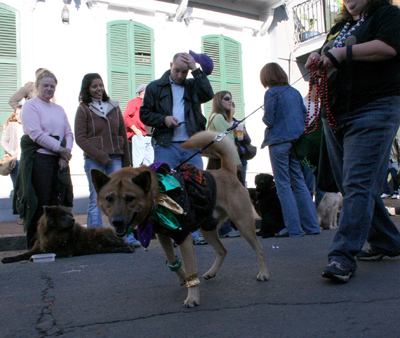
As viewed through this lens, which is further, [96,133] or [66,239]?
[96,133]

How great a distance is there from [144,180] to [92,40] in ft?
28.2

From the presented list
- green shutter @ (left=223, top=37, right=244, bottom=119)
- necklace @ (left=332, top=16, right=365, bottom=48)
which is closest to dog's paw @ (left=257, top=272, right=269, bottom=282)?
necklace @ (left=332, top=16, right=365, bottom=48)

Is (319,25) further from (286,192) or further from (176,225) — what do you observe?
(176,225)

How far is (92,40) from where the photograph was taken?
1029 centimetres

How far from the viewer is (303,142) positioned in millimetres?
4000

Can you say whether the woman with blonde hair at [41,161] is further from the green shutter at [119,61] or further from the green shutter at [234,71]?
the green shutter at [234,71]

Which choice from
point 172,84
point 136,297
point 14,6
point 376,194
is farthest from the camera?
point 14,6

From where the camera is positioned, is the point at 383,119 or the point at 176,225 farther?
the point at 383,119

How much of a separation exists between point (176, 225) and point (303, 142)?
1823 millimetres

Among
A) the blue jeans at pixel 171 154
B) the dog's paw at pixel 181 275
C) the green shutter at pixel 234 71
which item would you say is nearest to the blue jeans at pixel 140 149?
the blue jeans at pixel 171 154

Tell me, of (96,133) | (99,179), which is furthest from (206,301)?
(96,133)

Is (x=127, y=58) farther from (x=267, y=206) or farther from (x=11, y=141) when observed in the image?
(x=267, y=206)

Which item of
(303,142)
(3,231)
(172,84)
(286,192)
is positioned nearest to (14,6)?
(3,231)

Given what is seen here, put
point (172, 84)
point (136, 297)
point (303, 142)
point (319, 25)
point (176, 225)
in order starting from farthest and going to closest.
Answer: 1. point (319, 25)
2. point (172, 84)
3. point (303, 142)
4. point (136, 297)
5. point (176, 225)
